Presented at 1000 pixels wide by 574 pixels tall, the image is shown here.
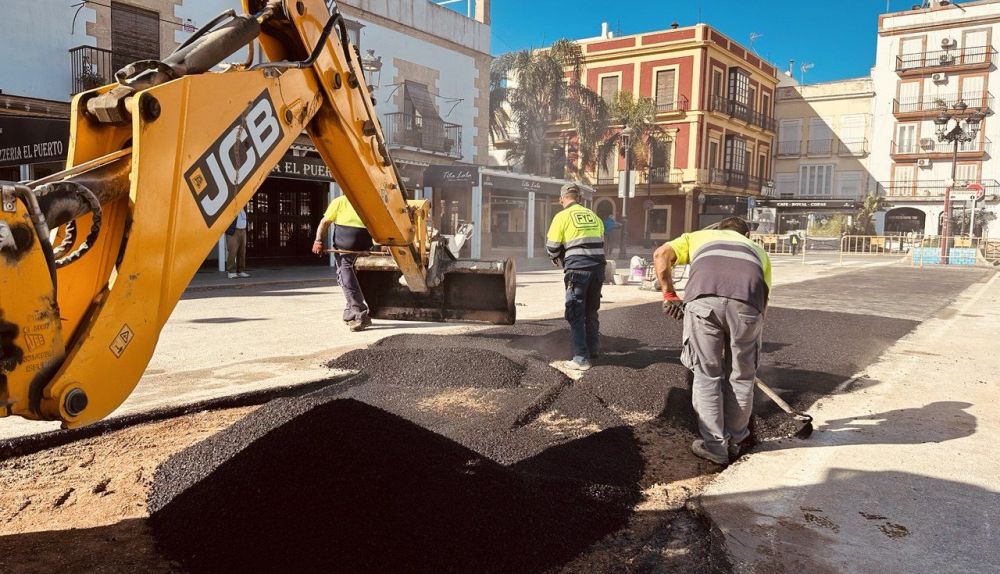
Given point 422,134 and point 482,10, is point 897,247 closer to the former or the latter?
point 482,10

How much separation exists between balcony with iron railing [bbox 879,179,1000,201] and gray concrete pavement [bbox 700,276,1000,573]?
1762 inches

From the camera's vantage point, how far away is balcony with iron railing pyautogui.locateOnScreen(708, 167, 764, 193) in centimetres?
3997

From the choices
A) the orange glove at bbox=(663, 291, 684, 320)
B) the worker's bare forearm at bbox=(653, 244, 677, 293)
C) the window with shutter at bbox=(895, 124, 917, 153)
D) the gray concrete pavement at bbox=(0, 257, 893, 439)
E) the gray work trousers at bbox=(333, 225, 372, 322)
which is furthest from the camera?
the window with shutter at bbox=(895, 124, 917, 153)

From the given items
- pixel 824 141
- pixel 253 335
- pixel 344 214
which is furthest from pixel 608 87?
pixel 253 335

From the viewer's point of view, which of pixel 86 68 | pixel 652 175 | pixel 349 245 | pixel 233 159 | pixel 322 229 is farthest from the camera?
pixel 652 175

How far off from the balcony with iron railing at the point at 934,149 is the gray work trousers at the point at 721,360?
46.2 meters

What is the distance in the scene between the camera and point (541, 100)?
115 feet

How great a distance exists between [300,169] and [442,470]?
540 inches

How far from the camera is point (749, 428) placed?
14.3ft

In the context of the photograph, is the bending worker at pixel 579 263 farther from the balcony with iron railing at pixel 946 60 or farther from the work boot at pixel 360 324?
the balcony with iron railing at pixel 946 60

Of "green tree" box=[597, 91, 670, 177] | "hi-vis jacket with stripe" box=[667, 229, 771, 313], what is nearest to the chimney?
"green tree" box=[597, 91, 670, 177]

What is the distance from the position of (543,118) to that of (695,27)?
10027mm

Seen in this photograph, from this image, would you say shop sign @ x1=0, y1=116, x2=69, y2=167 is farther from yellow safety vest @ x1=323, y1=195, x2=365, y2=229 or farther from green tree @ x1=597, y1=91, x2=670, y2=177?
green tree @ x1=597, y1=91, x2=670, y2=177

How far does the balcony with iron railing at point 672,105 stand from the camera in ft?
125
